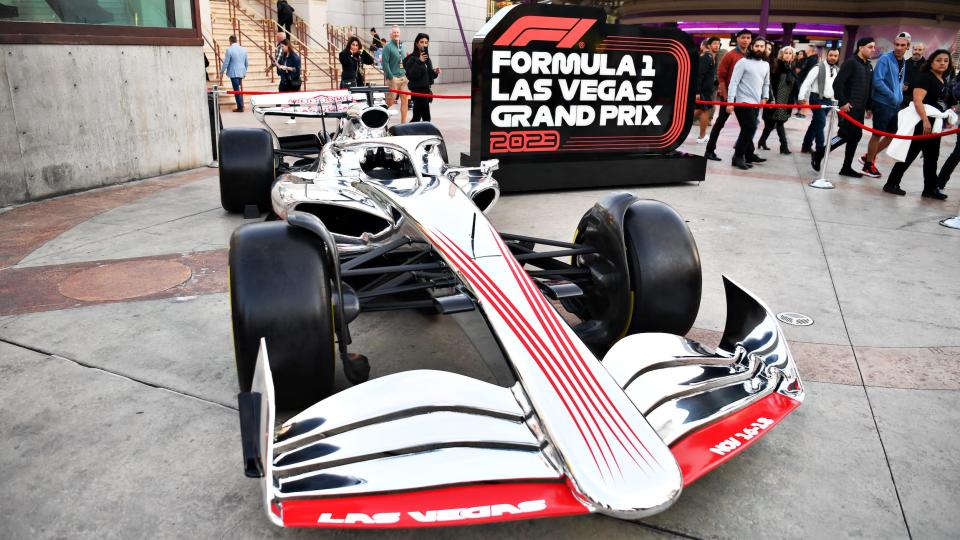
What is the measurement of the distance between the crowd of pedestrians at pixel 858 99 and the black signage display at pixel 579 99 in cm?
166

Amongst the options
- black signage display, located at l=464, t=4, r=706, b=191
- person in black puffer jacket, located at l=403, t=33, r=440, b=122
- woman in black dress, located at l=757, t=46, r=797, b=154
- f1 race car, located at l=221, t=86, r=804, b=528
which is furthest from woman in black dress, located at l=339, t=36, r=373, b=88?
f1 race car, located at l=221, t=86, r=804, b=528

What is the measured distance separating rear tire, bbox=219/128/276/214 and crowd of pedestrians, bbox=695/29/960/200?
6.05 m

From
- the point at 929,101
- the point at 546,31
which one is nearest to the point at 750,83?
the point at 929,101

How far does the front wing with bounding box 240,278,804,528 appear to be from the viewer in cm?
186

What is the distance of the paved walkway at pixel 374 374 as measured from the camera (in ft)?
7.63

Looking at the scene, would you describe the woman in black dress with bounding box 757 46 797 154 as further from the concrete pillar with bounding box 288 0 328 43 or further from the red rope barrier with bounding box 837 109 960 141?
the concrete pillar with bounding box 288 0 328 43

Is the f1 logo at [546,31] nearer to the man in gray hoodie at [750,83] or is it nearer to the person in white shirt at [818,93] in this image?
the man in gray hoodie at [750,83]

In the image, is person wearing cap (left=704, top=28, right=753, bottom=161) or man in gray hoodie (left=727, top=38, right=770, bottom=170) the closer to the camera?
man in gray hoodie (left=727, top=38, right=770, bottom=170)

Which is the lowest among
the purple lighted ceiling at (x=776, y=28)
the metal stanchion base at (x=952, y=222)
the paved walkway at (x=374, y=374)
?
the paved walkway at (x=374, y=374)

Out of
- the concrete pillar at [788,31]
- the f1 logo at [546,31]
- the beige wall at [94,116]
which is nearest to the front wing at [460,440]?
the f1 logo at [546,31]

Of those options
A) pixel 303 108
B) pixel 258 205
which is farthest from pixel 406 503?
pixel 303 108

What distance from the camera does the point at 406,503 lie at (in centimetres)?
187

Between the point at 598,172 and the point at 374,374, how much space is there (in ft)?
16.6

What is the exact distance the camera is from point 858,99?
8695 millimetres
